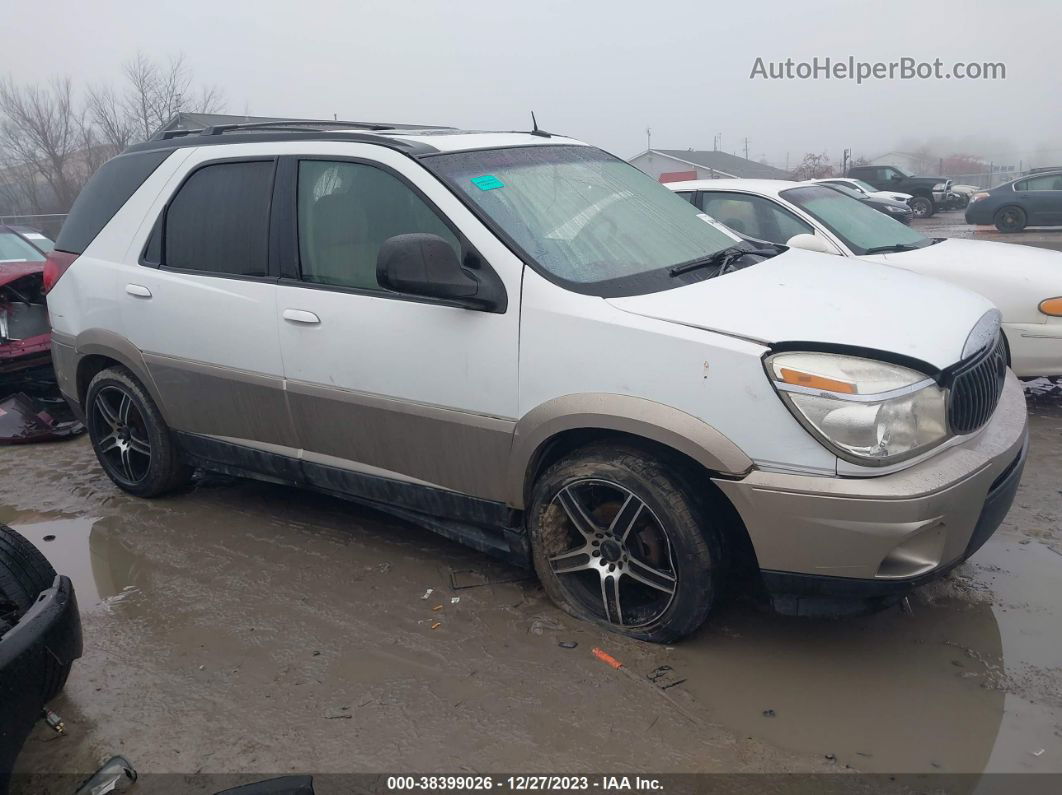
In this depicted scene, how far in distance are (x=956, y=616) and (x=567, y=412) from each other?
1.74 m

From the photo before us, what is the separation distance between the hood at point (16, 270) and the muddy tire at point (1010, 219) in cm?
1984

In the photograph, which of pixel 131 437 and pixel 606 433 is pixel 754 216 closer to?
pixel 606 433

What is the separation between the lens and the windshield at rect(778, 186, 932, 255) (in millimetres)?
6227

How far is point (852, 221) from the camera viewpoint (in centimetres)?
646

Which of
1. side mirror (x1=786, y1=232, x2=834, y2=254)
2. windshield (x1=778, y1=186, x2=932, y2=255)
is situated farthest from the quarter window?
side mirror (x1=786, y1=232, x2=834, y2=254)

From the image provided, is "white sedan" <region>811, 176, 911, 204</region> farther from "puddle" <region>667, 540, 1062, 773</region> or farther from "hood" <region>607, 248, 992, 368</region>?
"puddle" <region>667, 540, 1062, 773</region>

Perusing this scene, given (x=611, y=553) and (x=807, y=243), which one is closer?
(x=611, y=553)

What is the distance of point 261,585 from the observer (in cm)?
397

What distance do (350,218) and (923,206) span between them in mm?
28890

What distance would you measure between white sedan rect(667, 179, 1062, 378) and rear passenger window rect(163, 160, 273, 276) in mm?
2845

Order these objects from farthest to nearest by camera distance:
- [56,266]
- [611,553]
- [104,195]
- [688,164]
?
[688,164] → [56,266] → [104,195] → [611,553]


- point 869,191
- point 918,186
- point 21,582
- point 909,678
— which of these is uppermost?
point 918,186

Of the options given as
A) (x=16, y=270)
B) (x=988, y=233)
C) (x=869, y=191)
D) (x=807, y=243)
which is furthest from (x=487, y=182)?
(x=869, y=191)

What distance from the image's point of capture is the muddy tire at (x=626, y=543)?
122 inches
